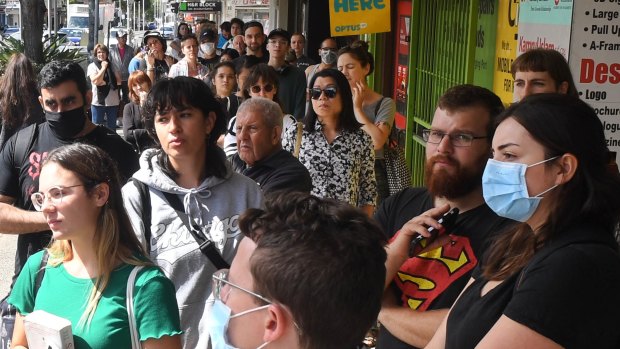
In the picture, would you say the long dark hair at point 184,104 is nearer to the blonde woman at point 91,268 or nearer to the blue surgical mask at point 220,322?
the blonde woman at point 91,268

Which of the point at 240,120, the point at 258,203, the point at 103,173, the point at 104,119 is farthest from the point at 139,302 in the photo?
the point at 104,119

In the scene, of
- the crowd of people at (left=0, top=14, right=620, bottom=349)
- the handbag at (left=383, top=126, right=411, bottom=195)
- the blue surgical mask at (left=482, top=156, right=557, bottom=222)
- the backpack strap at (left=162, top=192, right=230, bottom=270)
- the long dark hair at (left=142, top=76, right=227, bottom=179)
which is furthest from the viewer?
the handbag at (left=383, top=126, right=411, bottom=195)

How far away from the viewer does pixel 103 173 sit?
10.0 ft

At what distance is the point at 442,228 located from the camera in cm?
286

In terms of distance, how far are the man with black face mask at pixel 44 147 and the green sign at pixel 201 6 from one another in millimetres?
34482

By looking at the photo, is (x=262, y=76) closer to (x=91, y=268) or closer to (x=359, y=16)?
(x=359, y=16)

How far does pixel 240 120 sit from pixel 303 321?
2735 millimetres

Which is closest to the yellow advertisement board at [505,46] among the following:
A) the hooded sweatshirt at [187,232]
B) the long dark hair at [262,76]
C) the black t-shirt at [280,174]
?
the long dark hair at [262,76]

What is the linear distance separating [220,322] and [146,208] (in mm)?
1504

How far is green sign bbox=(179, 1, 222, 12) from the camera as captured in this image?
38.0 metres

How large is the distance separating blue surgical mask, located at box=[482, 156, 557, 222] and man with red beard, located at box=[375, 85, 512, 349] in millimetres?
285

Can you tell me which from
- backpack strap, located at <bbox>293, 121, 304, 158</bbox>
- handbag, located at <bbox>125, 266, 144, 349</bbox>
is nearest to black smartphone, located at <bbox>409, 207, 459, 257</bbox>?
handbag, located at <bbox>125, 266, 144, 349</bbox>

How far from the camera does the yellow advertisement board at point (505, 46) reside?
638 centimetres

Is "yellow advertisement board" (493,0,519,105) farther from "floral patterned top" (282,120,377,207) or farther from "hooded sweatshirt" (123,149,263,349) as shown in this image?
"hooded sweatshirt" (123,149,263,349)
